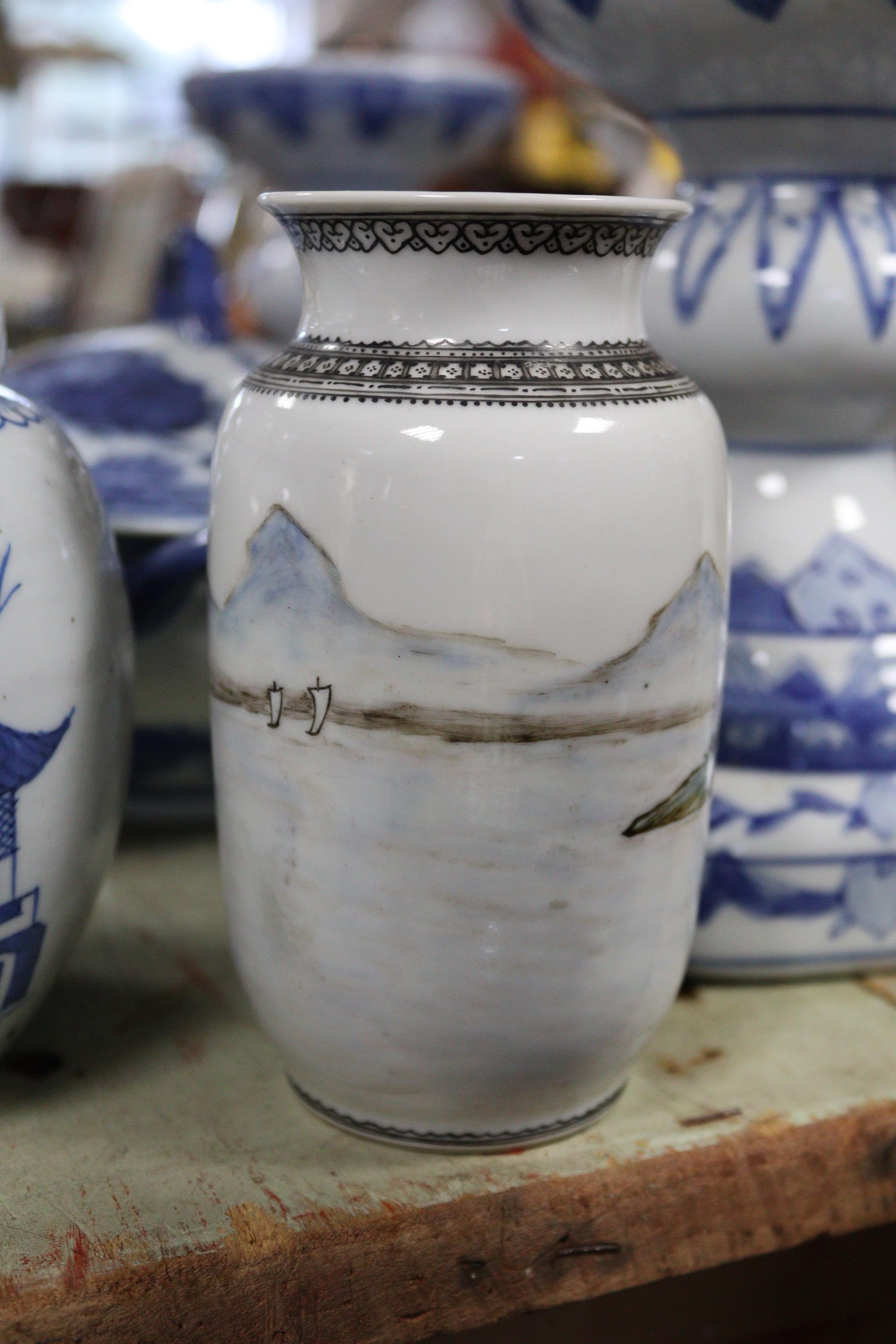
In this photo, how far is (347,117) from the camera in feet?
2.60

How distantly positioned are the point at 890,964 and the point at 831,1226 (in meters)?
0.14

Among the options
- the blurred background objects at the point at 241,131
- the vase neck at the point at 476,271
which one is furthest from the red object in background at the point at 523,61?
the vase neck at the point at 476,271

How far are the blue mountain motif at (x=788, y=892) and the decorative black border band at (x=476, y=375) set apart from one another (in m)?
0.22

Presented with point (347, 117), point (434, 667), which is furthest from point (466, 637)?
point (347, 117)

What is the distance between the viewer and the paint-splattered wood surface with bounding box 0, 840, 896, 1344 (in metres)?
0.41

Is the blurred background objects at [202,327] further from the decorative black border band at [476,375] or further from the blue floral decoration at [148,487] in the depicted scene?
the decorative black border band at [476,375]

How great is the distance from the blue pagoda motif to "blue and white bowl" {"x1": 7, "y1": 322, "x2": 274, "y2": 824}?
0.17 meters

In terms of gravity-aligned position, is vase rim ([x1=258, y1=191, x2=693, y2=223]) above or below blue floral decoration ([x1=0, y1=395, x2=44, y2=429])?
above

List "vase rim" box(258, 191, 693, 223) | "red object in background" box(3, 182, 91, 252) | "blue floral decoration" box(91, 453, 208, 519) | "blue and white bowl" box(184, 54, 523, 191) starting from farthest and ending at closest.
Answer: "red object in background" box(3, 182, 91, 252) → "blue and white bowl" box(184, 54, 523, 191) → "blue floral decoration" box(91, 453, 208, 519) → "vase rim" box(258, 191, 693, 223)

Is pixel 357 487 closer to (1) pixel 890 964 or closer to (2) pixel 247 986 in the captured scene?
(2) pixel 247 986

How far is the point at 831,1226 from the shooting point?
480 mm

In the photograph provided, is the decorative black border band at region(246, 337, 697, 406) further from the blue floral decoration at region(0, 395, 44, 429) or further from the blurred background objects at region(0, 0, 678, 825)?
the blurred background objects at region(0, 0, 678, 825)

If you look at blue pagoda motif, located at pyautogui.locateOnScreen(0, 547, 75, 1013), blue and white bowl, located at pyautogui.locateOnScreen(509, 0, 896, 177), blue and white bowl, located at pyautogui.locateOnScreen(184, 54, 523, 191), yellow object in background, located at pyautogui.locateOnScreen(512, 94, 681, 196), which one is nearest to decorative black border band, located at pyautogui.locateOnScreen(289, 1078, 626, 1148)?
blue pagoda motif, located at pyautogui.locateOnScreen(0, 547, 75, 1013)

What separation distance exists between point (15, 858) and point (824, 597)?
0.33 metres
